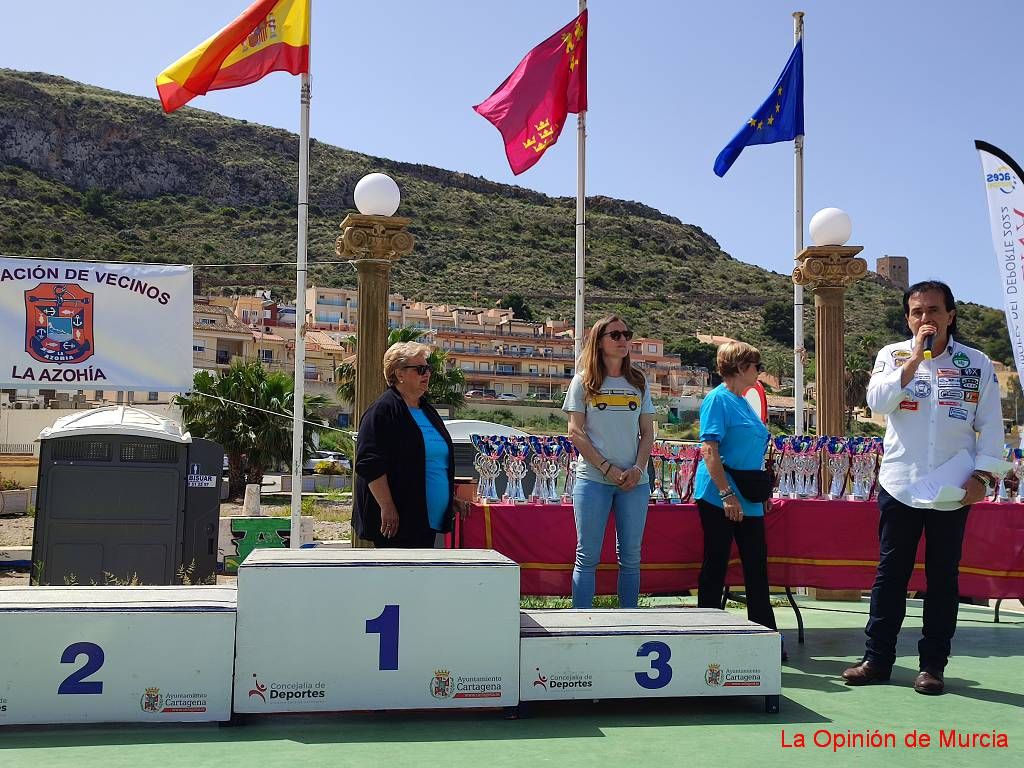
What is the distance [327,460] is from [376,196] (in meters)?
38.1

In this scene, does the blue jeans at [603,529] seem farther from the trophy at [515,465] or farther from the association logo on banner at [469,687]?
the association logo on banner at [469,687]

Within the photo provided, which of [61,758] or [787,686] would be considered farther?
[787,686]

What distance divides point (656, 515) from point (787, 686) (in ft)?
4.41

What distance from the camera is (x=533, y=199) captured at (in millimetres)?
125562

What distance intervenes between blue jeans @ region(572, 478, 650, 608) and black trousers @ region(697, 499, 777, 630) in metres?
0.40

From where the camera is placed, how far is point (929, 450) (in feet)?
15.0

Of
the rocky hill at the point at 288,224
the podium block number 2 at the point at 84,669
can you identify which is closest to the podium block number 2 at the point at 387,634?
the podium block number 2 at the point at 84,669

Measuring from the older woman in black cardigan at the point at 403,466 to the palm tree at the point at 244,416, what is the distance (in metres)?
25.2

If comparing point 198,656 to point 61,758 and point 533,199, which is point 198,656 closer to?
point 61,758

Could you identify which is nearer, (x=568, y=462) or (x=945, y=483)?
(x=945, y=483)

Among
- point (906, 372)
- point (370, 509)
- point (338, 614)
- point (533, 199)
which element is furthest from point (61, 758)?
point (533, 199)

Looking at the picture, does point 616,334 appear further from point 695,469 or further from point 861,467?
point 861,467

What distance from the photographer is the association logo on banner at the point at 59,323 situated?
7.44 m

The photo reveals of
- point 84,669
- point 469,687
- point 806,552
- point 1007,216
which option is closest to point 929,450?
point 806,552
